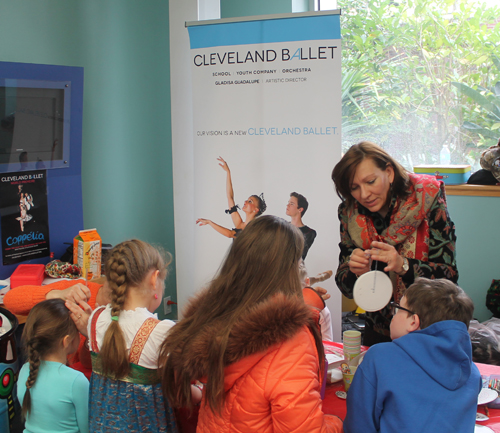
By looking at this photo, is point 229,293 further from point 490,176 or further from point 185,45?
point 490,176

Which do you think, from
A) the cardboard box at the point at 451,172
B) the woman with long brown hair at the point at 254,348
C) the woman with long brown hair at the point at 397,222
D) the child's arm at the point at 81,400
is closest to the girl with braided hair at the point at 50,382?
the child's arm at the point at 81,400

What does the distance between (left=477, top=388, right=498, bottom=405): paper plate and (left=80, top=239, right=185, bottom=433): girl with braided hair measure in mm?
1038

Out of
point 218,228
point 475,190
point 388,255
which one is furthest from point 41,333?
point 475,190

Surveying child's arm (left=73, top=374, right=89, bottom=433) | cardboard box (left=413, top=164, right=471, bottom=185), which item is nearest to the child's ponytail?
child's arm (left=73, top=374, right=89, bottom=433)

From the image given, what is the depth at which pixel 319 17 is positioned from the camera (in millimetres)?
2832

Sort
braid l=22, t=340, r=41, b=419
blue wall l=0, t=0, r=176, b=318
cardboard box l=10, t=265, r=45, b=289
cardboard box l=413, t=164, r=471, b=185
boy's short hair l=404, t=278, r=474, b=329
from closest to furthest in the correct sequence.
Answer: boy's short hair l=404, t=278, r=474, b=329
braid l=22, t=340, r=41, b=419
cardboard box l=10, t=265, r=45, b=289
blue wall l=0, t=0, r=176, b=318
cardboard box l=413, t=164, r=471, b=185

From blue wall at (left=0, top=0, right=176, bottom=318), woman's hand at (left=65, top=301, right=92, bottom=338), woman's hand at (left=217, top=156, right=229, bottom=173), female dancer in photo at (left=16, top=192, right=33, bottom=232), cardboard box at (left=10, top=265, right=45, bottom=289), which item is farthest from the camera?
woman's hand at (left=217, top=156, right=229, bottom=173)

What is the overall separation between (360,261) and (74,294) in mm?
1121

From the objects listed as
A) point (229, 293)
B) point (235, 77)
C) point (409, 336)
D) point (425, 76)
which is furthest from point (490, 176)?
point (229, 293)

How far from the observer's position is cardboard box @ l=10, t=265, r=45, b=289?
238cm

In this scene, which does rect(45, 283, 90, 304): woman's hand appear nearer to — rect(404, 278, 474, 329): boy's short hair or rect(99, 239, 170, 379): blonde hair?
rect(99, 239, 170, 379): blonde hair

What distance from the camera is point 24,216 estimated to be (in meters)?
2.57

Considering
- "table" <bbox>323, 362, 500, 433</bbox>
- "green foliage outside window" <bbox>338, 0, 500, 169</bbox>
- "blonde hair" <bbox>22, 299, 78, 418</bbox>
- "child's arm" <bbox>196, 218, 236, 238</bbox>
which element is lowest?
"table" <bbox>323, 362, 500, 433</bbox>

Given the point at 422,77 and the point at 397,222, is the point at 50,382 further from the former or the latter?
the point at 422,77
